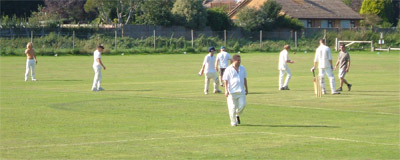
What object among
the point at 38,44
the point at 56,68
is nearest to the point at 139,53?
the point at 38,44

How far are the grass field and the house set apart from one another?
6709 centimetres

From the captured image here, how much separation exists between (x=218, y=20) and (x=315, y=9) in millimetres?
23092

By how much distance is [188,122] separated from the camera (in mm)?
17953

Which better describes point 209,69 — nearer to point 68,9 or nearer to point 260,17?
point 260,17

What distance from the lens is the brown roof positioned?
325 ft

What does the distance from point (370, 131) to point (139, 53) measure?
49635mm

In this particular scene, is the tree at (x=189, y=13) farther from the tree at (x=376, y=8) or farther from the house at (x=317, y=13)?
the tree at (x=376, y=8)

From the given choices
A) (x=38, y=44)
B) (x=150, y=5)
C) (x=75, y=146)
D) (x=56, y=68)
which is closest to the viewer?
(x=75, y=146)

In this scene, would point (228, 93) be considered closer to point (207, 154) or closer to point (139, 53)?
point (207, 154)

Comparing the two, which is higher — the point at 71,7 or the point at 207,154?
the point at 71,7

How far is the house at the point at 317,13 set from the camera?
99562mm

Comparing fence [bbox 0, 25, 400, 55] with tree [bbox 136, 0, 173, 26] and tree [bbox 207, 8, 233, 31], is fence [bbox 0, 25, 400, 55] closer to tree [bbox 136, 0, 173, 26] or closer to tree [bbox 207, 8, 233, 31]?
tree [bbox 136, 0, 173, 26]

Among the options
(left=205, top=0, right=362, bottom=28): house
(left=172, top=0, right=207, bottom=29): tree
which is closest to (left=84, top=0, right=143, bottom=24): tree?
(left=172, top=0, right=207, bottom=29): tree

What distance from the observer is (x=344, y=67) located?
27.7m
